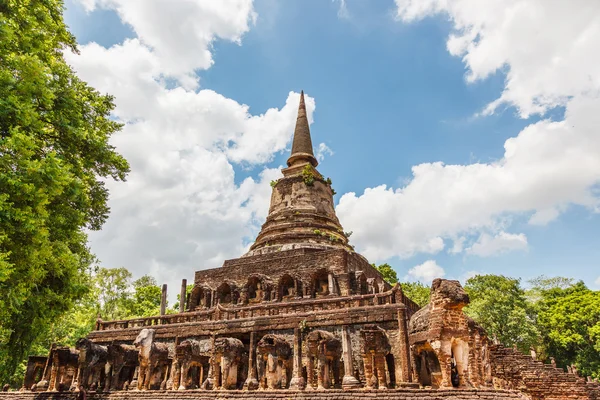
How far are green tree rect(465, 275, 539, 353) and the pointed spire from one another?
57.2 ft

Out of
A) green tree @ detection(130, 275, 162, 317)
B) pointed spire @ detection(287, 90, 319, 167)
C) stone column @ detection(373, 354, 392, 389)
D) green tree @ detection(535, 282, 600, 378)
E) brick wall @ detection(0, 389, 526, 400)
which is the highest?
pointed spire @ detection(287, 90, 319, 167)

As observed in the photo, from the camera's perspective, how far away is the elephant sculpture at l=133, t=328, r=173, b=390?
57.3ft

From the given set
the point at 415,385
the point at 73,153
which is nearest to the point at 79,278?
the point at 73,153

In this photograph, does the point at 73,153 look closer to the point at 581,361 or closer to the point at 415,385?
the point at 415,385

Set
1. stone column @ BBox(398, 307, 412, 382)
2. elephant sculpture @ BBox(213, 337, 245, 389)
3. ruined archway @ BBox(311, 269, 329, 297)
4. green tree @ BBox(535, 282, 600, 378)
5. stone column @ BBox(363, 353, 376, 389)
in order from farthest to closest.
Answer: green tree @ BBox(535, 282, 600, 378), ruined archway @ BBox(311, 269, 329, 297), elephant sculpture @ BBox(213, 337, 245, 389), stone column @ BBox(398, 307, 412, 382), stone column @ BBox(363, 353, 376, 389)

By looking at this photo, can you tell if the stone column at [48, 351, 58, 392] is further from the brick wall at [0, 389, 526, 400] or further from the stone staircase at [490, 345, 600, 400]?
the stone staircase at [490, 345, 600, 400]

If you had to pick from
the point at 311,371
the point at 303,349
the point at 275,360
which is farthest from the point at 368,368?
the point at 275,360

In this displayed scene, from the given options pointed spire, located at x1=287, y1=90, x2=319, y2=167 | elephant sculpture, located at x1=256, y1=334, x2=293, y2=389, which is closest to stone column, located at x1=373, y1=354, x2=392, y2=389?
elephant sculpture, located at x1=256, y1=334, x2=293, y2=389

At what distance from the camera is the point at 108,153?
1310 cm

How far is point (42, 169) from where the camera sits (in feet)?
31.1

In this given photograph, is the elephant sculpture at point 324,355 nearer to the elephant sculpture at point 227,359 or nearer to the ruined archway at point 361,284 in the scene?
the elephant sculpture at point 227,359

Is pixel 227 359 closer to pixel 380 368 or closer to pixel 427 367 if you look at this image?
pixel 380 368

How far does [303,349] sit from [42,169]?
1085 centimetres

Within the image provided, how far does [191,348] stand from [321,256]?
307 inches
